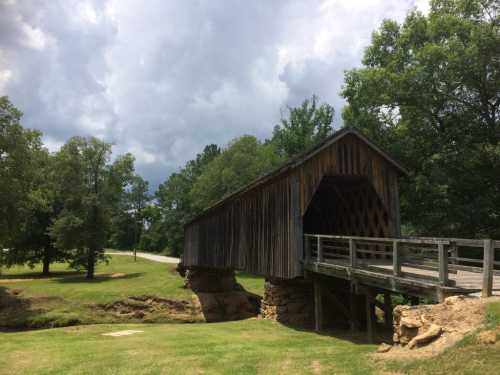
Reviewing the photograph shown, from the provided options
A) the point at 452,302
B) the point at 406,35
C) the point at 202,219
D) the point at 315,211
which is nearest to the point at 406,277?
the point at 452,302

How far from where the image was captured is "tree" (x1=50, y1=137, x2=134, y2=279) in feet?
103

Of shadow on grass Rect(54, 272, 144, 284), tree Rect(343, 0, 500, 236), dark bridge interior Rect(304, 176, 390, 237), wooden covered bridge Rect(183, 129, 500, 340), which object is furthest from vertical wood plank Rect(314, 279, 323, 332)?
shadow on grass Rect(54, 272, 144, 284)

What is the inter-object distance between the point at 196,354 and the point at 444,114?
19.8m

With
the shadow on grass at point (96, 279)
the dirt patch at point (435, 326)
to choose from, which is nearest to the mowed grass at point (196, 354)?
the dirt patch at point (435, 326)

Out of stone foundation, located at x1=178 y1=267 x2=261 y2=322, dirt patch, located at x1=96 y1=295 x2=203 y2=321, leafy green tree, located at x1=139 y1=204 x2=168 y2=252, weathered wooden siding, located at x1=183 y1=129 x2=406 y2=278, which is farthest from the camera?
leafy green tree, located at x1=139 y1=204 x2=168 y2=252

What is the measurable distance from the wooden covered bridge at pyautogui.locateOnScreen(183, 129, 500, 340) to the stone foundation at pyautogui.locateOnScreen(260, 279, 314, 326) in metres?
0.35

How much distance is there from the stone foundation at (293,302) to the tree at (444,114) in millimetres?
8288

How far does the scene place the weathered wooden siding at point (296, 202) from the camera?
565 inches

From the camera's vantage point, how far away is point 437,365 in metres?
6.24

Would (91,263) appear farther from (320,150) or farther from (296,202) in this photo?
(320,150)

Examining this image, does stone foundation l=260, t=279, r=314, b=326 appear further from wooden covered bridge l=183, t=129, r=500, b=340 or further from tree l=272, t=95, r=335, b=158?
tree l=272, t=95, r=335, b=158

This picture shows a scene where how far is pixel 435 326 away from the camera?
7355 millimetres

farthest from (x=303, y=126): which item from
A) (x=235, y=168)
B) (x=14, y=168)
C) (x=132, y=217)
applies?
(x=132, y=217)

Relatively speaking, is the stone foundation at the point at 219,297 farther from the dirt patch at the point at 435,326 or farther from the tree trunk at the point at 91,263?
the dirt patch at the point at 435,326
